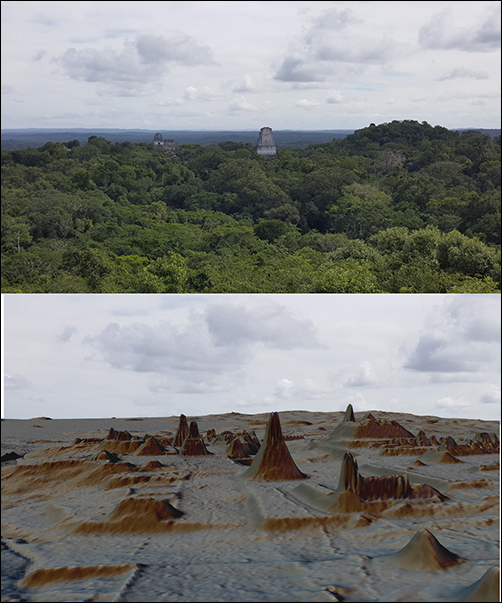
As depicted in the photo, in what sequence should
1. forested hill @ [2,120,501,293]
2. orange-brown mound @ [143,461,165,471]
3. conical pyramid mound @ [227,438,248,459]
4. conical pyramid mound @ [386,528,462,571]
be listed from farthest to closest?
forested hill @ [2,120,501,293] < conical pyramid mound @ [227,438,248,459] < orange-brown mound @ [143,461,165,471] < conical pyramid mound @ [386,528,462,571]

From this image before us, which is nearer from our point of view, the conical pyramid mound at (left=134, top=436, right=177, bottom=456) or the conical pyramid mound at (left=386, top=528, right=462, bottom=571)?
the conical pyramid mound at (left=386, top=528, right=462, bottom=571)

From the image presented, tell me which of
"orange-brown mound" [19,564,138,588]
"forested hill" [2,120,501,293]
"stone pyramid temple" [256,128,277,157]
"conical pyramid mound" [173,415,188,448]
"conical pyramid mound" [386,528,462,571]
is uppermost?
"stone pyramid temple" [256,128,277,157]

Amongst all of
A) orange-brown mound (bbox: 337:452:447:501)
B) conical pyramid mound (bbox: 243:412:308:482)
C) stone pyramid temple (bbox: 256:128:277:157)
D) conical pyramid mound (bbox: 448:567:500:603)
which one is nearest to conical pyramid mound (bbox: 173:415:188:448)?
conical pyramid mound (bbox: 243:412:308:482)

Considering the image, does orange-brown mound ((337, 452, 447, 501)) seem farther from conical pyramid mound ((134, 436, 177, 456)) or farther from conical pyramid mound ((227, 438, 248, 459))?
conical pyramid mound ((134, 436, 177, 456))

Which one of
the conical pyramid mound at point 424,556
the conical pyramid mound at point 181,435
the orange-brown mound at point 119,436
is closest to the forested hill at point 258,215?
the conical pyramid mound at point 181,435

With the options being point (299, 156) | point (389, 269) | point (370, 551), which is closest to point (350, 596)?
point (370, 551)

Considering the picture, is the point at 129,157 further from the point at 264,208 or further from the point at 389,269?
the point at 389,269
